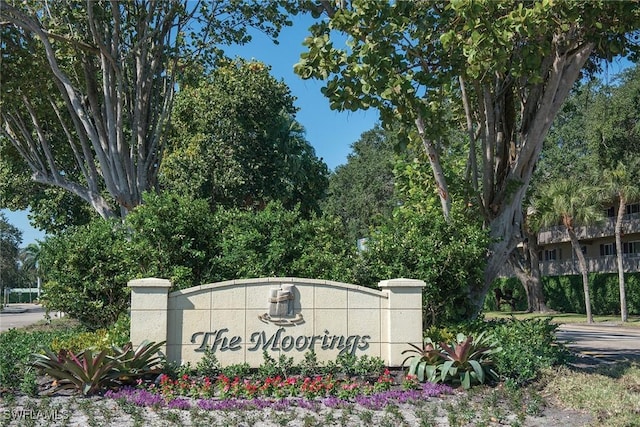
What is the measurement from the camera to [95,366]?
347 inches

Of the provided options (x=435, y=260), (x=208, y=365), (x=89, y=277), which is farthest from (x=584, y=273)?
(x=208, y=365)

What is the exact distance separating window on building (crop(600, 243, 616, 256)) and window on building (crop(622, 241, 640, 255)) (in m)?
0.73

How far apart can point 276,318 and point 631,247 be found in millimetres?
36783

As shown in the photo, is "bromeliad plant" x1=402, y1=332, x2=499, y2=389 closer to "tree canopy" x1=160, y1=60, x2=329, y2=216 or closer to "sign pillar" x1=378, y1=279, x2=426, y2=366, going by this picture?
"sign pillar" x1=378, y1=279, x2=426, y2=366

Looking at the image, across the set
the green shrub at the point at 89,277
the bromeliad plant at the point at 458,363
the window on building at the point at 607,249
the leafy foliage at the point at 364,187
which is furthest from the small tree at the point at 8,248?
the bromeliad plant at the point at 458,363

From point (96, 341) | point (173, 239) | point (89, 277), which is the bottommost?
point (96, 341)

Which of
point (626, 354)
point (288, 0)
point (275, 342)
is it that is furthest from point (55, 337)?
point (626, 354)

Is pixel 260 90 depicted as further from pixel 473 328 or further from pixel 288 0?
pixel 473 328

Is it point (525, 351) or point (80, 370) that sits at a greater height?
point (525, 351)

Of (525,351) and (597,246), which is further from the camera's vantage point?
(597,246)

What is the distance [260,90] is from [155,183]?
12.0 metres

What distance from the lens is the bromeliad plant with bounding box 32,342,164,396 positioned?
8766mm

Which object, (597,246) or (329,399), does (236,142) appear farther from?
(597,246)

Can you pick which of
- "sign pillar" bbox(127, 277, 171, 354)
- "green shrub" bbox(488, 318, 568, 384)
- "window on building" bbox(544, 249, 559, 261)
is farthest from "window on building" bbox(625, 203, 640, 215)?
"sign pillar" bbox(127, 277, 171, 354)
